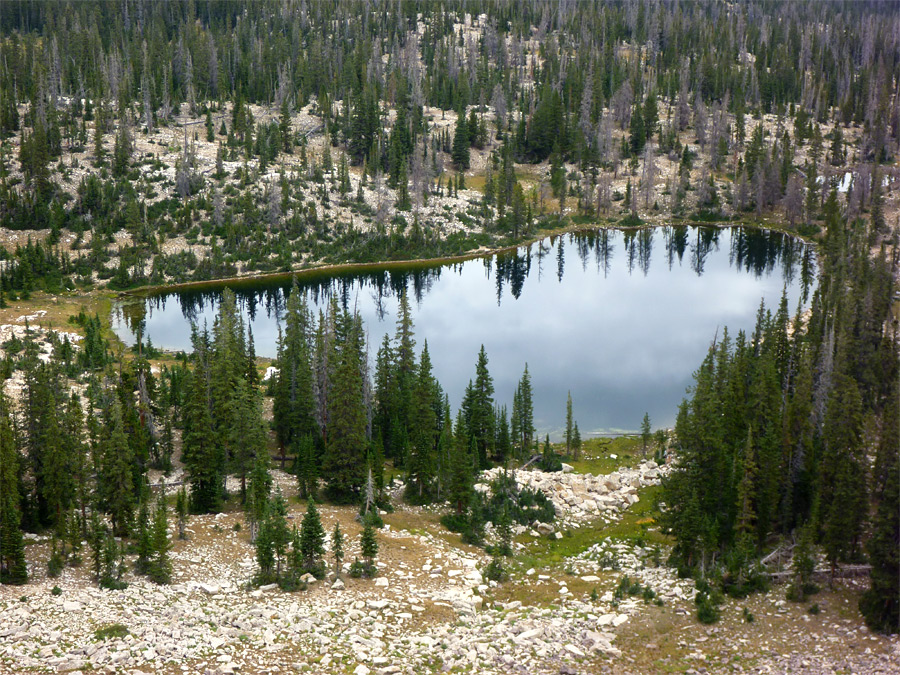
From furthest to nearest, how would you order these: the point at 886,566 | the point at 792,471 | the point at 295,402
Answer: the point at 295,402 → the point at 792,471 → the point at 886,566

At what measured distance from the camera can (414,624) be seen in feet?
103

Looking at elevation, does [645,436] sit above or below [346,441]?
below

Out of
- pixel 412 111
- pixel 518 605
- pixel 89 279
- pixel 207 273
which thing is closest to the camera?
pixel 518 605

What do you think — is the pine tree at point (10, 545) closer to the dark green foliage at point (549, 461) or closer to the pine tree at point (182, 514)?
the pine tree at point (182, 514)

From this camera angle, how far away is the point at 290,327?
58.8 meters

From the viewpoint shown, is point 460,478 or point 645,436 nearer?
point 460,478

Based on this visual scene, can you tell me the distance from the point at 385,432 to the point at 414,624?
2575cm

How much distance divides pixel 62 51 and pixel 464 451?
150758 mm

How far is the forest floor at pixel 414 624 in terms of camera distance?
2809 centimetres

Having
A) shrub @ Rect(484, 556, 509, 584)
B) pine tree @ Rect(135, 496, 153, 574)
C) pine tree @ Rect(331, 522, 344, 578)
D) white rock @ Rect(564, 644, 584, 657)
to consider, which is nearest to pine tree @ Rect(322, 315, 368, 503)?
pine tree @ Rect(331, 522, 344, 578)

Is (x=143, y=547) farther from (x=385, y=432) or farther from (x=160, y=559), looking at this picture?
(x=385, y=432)

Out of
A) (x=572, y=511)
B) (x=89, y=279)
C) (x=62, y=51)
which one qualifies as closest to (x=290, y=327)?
(x=572, y=511)

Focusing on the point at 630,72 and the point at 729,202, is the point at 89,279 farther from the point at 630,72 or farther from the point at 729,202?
the point at 630,72

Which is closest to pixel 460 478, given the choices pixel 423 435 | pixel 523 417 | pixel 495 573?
pixel 423 435
